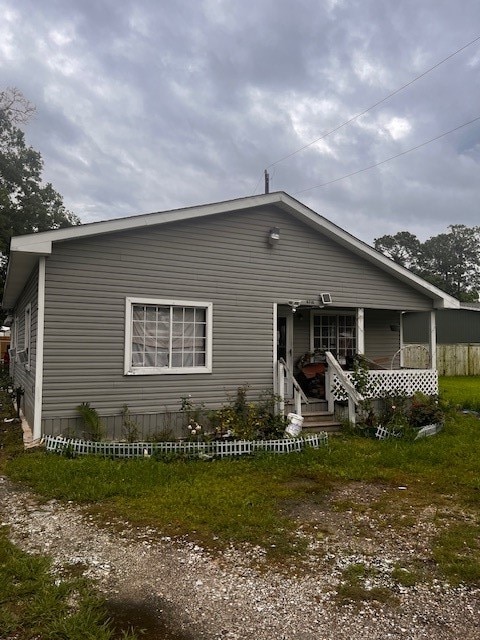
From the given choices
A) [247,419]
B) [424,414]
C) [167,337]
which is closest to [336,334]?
[424,414]

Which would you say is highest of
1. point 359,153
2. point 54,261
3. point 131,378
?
point 359,153

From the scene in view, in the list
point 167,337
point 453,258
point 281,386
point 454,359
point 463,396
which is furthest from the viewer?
point 453,258

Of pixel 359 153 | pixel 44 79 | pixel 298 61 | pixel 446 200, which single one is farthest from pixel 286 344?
pixel 446 200

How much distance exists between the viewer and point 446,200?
77.7ft

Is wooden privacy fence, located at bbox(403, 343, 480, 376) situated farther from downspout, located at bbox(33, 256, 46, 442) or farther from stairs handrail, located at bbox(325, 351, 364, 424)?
downspout, located at bbox(33, 256, 46, 442)

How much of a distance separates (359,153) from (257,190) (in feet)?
13.6

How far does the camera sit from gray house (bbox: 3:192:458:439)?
696cm

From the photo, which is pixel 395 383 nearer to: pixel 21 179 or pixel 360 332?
pixel 360 332

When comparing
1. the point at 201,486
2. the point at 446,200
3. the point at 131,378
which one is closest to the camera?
the point at 201,486

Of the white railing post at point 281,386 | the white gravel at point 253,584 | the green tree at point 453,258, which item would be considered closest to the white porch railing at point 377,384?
the white railing post at point 281,386

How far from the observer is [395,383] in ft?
31.1

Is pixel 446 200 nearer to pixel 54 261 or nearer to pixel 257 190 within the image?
pixel 257 190

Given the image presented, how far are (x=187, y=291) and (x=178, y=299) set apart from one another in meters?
0.24

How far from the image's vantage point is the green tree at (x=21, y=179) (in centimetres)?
2269
